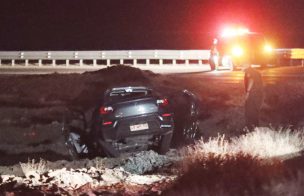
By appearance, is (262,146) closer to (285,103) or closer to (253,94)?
(253,94)

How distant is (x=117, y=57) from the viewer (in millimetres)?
37781

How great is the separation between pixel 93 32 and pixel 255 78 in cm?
6160

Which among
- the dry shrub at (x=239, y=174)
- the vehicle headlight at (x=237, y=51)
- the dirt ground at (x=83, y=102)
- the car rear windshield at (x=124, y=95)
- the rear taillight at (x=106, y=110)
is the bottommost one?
the dirt ground at (x=83, y=102)

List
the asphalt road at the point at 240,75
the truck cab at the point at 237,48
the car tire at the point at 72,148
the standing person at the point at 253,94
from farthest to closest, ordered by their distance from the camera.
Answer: the truck cab at the point at 237,48, the asphalt road at the point at 240,75, the standing person at the point at 253,94, the car tire at the point at 72,148

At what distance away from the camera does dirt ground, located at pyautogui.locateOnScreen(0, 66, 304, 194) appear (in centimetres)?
1764

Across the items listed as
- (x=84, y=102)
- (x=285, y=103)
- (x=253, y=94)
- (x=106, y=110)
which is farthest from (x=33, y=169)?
(x=84, y=102)

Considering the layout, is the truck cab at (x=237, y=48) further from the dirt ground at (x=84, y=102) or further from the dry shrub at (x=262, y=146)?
the dry shrub at (x=262, y=146)

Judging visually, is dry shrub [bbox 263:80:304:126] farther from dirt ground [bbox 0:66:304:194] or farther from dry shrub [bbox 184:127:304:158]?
dry shrub [bbox 184:127:304:158]

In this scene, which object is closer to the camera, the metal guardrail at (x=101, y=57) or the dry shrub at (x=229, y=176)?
the dry shrub at (x=229, y=176)

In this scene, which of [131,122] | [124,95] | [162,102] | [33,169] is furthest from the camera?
[124,95]

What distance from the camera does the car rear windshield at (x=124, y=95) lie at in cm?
1235

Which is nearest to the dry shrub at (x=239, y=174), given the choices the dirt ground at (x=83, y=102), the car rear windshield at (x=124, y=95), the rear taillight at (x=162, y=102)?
the rear taillight at (x=162, y=102)

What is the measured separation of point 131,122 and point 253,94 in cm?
336

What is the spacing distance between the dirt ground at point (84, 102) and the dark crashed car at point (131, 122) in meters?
2.52
